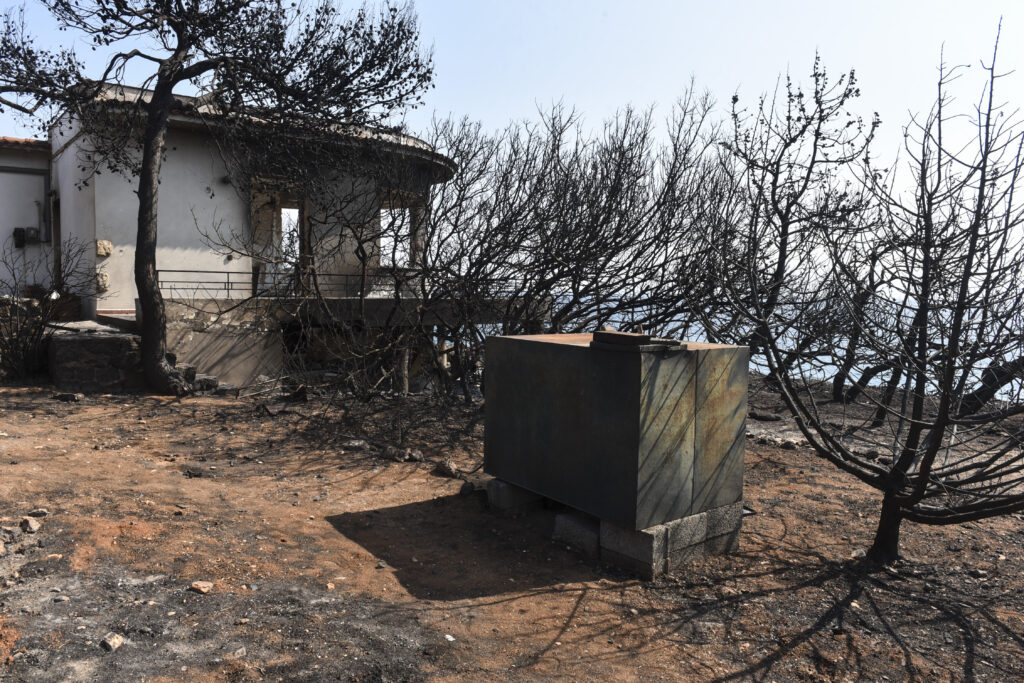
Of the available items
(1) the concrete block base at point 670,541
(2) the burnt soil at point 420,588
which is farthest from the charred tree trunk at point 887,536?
(1) the concrete block base at point 670,541

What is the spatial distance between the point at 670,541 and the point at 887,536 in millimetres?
1612

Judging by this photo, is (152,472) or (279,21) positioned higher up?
(279,21)

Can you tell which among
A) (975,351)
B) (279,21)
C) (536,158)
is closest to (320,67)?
(279,21)

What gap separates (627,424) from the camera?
14.4 feet

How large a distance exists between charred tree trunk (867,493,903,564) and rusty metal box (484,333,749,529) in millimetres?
973

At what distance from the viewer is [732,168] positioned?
38.7ft

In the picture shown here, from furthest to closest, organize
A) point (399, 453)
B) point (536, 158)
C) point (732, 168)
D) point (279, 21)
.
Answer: point (732, 168) < point (279, 21) < point (536, 158) < point (399, 453)

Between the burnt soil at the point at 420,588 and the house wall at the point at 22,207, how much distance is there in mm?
12186

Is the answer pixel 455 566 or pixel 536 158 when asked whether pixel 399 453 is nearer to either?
pixel 455 566

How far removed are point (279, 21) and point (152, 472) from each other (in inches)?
299

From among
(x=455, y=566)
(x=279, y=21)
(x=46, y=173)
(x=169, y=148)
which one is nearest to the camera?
(x=455, y=566)

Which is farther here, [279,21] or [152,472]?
[279,21]

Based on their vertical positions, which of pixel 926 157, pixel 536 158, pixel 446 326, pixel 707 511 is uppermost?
pixel 536 158

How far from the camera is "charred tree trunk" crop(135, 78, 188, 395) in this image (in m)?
10.3
